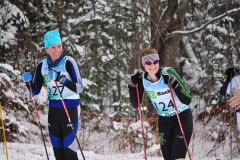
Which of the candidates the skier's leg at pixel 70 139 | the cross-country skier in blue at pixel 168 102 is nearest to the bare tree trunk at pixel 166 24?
the cross-country skier in blue at pixel 168 102

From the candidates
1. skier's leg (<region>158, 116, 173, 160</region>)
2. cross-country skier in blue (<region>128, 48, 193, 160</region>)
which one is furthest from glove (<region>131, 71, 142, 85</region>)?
skier's leg (<region>158, 116, 173, 160</region>)

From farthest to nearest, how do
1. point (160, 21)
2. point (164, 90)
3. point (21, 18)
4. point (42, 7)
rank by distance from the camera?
point (42, 7)
point (21, 18)
point (160, 21)
point (164, 90)

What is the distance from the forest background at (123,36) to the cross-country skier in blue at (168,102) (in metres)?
3.22

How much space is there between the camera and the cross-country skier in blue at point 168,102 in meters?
3.57

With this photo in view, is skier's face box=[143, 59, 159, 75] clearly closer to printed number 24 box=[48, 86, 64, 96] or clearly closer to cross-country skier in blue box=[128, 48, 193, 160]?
cross-country skier in blue box=[128, 48, 193, 160]

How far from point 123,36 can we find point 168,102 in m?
7.92

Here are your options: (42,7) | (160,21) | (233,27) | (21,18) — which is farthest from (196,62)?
A: (21,18)

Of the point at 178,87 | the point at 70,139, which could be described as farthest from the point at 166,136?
the point at 70,139

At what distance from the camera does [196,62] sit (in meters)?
12.3

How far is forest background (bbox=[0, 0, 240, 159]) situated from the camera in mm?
8320

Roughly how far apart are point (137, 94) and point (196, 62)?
344 inches

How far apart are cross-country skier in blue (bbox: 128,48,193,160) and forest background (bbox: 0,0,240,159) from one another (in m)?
3.22

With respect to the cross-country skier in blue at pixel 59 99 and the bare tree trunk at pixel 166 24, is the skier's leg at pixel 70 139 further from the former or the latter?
the bare tree trunk at pixel 166 24

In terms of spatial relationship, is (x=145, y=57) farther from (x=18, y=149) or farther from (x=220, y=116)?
(x=220, y=116)
